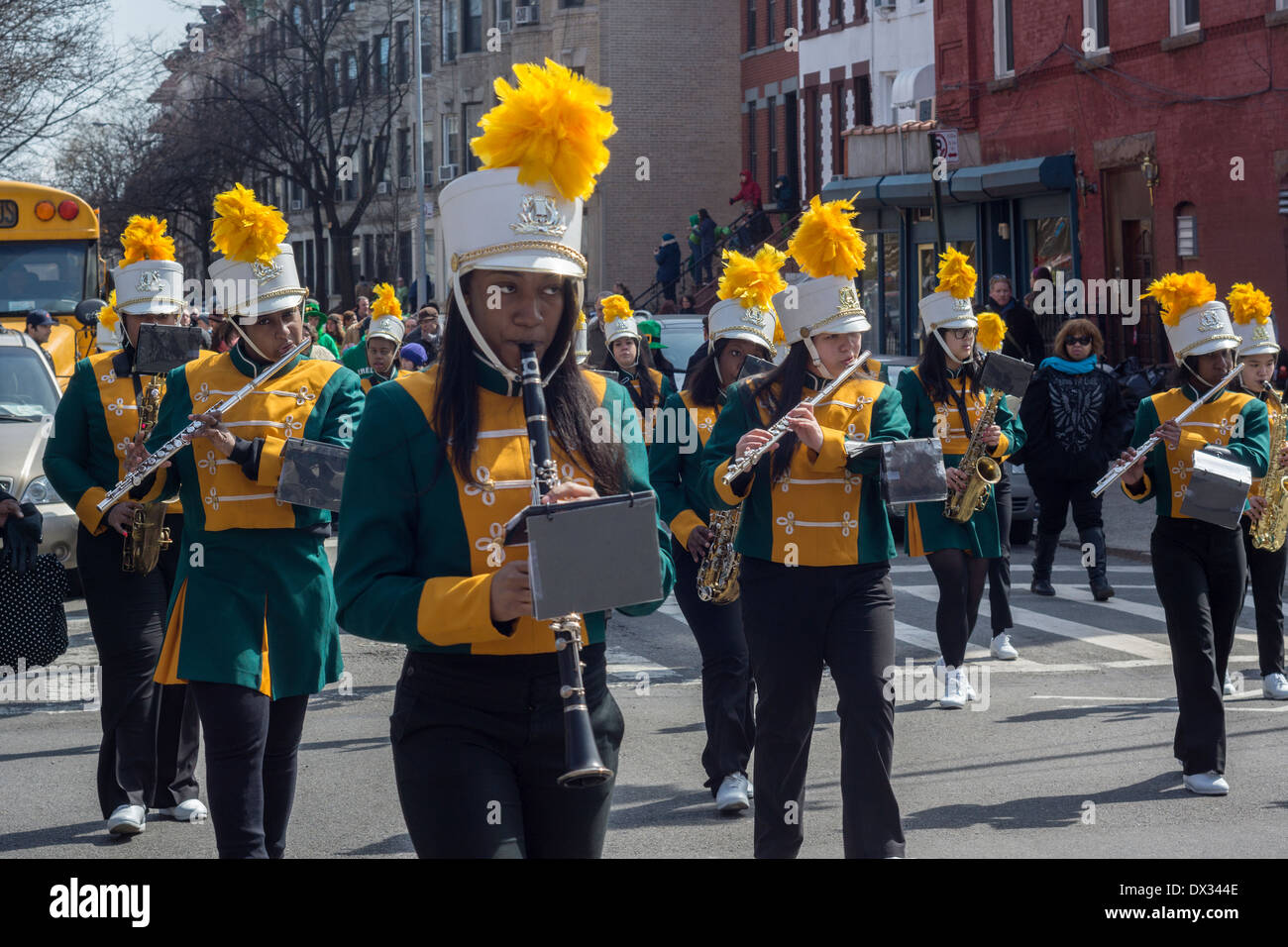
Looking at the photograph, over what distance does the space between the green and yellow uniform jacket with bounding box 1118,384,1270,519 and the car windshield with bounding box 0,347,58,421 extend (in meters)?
8.87

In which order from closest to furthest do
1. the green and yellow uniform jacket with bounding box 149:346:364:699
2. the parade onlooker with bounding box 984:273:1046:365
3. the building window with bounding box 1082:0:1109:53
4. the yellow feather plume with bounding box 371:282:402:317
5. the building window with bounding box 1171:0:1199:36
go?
the green and yellow uniform jacket with bounding box 149:346:364:699, the yellow feather plume with bounding box 371:282:402:317, the parade onlooker with bounding box 984:273:1046:365, the building window with bounding box 1171:0:1199:36, the building window with bounding box 1082:0:1109:53

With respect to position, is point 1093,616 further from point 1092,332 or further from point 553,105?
point 553,105

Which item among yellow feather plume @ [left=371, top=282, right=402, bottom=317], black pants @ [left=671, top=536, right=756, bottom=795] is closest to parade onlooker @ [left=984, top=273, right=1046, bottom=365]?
yellow feather plume @ [left=371, top=282, right=402, bottom=317]

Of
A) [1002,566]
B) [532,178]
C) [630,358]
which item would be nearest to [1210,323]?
[1002,566]

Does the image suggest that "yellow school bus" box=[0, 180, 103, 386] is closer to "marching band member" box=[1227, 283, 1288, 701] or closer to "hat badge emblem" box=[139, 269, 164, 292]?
"hat badge emblem" box=[139, 269, 164, 292]

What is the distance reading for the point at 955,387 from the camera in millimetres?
10117

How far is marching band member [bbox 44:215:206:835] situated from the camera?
732 cm

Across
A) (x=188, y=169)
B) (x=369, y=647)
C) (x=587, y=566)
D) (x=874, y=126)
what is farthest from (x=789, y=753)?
(x=188, y=169)

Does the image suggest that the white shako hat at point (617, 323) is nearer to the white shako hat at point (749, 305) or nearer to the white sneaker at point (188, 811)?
the white shako hat at point (749, 305)

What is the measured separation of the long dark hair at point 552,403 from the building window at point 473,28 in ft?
171

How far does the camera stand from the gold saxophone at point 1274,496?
30.5 ft

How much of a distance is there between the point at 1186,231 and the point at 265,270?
2097 cm

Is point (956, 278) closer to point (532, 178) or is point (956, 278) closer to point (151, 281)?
point (151, 281)

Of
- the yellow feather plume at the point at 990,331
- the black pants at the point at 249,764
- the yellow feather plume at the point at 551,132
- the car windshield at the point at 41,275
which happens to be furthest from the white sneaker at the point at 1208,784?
the car windshield at the point at 41,275
